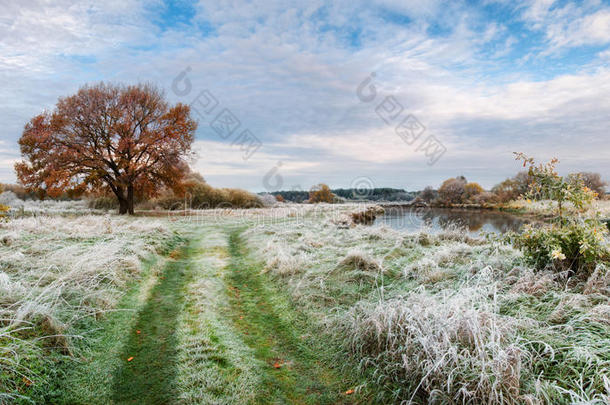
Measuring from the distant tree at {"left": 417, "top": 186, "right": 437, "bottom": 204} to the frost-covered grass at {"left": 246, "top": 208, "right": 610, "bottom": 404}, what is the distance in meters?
23.5

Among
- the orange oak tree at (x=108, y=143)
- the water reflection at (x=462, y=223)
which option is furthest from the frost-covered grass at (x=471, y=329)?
the orange oak tree at (x=108, y=143)

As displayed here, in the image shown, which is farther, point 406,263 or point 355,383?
point 406,263

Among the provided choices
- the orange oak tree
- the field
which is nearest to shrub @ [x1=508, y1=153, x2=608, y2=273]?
the field

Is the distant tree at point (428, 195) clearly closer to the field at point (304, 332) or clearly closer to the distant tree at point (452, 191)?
the distant tree at point (452, 191)

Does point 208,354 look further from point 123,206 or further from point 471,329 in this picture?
point 123,206

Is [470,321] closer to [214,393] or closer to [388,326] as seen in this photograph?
[388,326]

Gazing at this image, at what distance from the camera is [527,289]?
173 inches

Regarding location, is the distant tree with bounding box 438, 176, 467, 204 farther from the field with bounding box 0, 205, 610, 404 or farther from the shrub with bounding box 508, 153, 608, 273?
the shrub with bounding box 508, 153, 608, 273

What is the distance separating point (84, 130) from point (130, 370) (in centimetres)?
1641

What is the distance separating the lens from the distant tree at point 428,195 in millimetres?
28472

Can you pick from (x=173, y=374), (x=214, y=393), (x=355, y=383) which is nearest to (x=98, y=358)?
(x=173, y=374)

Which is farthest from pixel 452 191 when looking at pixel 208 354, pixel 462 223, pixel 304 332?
pixel 208 354

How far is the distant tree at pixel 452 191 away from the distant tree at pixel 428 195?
599 millimetres

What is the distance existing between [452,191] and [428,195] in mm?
2220
